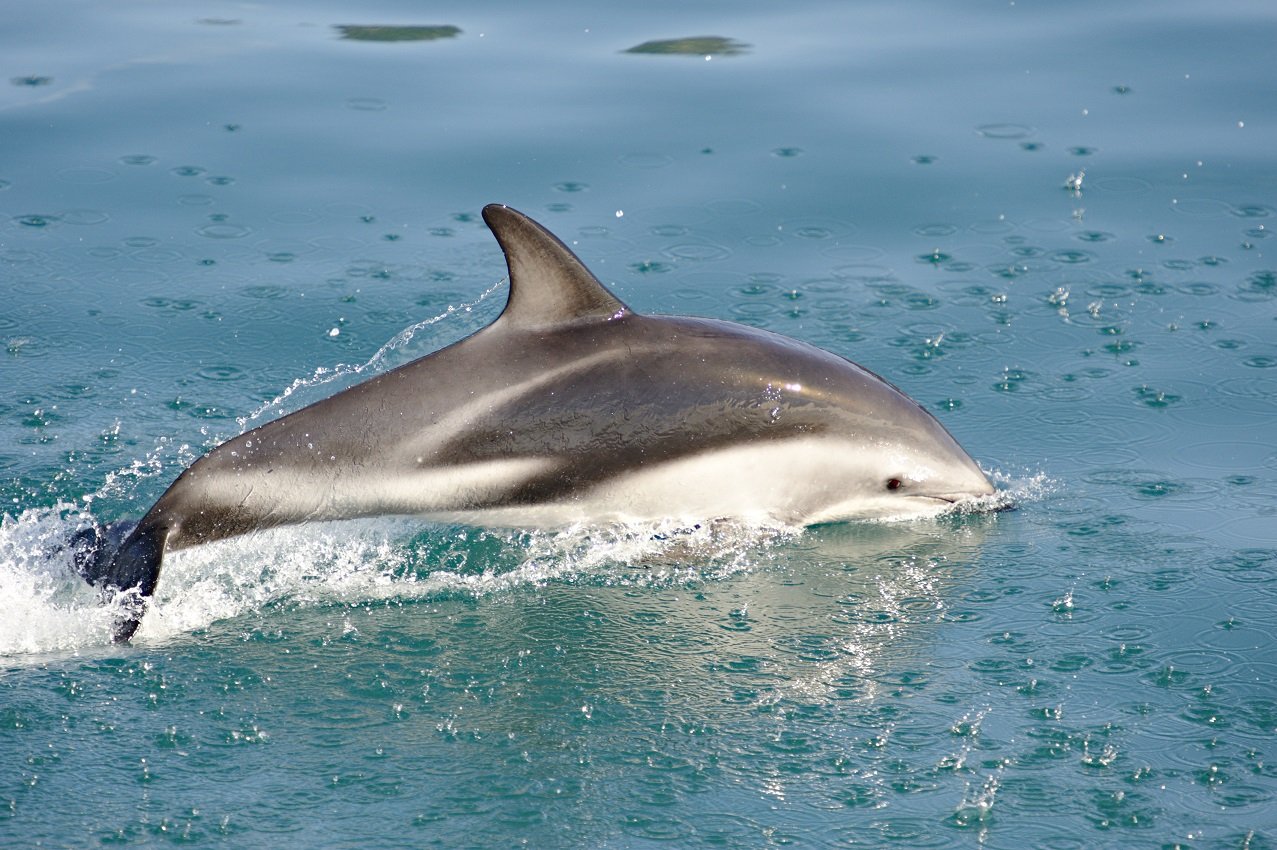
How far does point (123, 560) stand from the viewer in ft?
21.8

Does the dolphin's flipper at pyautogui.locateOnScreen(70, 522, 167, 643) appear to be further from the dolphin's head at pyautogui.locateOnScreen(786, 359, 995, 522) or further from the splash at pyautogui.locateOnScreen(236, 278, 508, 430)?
the dolphin's head at pyautogui.locateOnScreen(786, 359, 995, 522)

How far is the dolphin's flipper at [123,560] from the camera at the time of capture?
254 inches

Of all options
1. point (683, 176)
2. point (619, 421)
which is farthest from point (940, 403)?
point (683, 176)

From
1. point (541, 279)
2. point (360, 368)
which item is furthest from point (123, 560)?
point (360, 368)

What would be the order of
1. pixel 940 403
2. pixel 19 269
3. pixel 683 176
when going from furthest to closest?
pixel 683 176 → pixel 19 269 → pixel 940 403

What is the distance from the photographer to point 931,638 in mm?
6461

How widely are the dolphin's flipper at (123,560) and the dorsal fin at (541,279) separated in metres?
1.84

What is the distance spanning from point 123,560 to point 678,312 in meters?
4.16

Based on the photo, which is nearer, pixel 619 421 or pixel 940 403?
pixel 619 421

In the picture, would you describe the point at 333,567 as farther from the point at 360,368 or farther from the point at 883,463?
the point at 883,463

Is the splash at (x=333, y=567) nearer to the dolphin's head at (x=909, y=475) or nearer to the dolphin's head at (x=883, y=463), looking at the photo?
the dolphin's head at (x=883, y=463)

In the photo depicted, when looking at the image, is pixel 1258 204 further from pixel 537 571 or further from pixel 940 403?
pixel 537 571

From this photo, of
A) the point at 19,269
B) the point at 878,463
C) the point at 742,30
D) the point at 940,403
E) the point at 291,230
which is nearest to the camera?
the point at 878,463

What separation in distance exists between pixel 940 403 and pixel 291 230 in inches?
196
